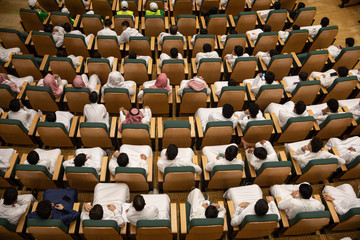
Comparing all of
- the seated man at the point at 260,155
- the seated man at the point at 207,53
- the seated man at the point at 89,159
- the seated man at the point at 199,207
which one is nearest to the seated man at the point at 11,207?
the seated man at the point at 89,159

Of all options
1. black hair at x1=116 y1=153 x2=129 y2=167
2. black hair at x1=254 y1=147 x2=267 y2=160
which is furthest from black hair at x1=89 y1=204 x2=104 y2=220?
black hair at x1=254 y1=147 x2=267 y2=160

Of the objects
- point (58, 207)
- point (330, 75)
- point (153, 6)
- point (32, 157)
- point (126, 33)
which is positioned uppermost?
point (153, 6)

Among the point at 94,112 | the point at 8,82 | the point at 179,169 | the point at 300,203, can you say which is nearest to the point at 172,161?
the point at 179,169

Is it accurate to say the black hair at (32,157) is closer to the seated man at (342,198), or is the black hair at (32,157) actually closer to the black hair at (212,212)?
the black hair at (212,212)

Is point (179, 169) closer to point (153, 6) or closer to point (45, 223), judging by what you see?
point (45, 223)

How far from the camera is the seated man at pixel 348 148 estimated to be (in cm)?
302

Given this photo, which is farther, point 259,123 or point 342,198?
point 259,123

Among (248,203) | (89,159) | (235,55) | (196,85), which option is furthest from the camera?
(235,55)

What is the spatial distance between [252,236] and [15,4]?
659cm

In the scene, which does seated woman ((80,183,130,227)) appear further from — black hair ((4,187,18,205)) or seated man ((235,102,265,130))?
seated man ((235,102,265,130))

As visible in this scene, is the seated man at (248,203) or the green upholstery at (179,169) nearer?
the seated man at (248,203)

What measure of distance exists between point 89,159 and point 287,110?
2496 millimetres

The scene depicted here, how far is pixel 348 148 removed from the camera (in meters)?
3.08

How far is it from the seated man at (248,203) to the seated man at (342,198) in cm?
65
